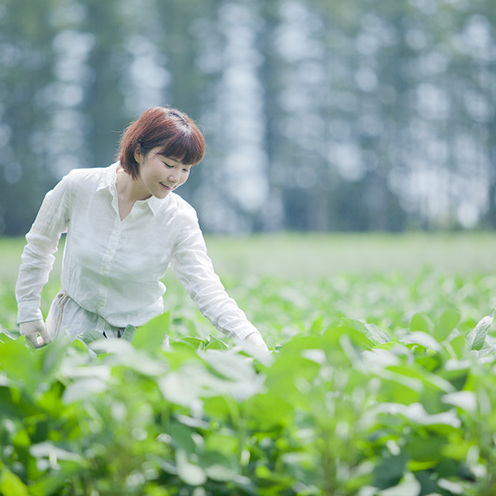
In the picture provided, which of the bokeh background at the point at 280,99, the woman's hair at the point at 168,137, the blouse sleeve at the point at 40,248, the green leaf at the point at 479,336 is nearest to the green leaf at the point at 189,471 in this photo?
the green leaf at the point at 479,336

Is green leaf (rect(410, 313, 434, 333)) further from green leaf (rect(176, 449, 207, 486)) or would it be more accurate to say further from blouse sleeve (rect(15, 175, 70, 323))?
blouse sleeve (rect(15, 175, 70, 323))

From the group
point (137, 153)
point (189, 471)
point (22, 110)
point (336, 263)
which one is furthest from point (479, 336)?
point (22, 110)

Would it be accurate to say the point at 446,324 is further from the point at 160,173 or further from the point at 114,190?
the point at 114,190

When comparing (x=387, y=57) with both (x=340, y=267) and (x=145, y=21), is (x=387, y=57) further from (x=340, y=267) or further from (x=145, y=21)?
(x=340, y=267)

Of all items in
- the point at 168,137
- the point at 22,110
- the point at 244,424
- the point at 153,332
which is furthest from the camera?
the point at 22,110

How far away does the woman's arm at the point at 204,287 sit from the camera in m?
1.63

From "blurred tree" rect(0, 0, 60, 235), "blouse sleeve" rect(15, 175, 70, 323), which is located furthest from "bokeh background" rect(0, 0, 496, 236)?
"blouse sleeve" rect(15, 175, 70, 323)

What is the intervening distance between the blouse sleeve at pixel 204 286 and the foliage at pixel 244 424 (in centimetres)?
68

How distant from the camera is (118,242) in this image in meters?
1.84

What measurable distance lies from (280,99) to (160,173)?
60.8 ft

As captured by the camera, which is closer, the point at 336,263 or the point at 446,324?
the point at 446,324

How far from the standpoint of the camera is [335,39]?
61.2ft

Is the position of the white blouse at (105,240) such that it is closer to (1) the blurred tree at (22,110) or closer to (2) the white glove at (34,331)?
(2) the white glove at (34,331)

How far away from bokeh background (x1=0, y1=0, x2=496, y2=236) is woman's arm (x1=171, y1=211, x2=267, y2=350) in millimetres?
15867
